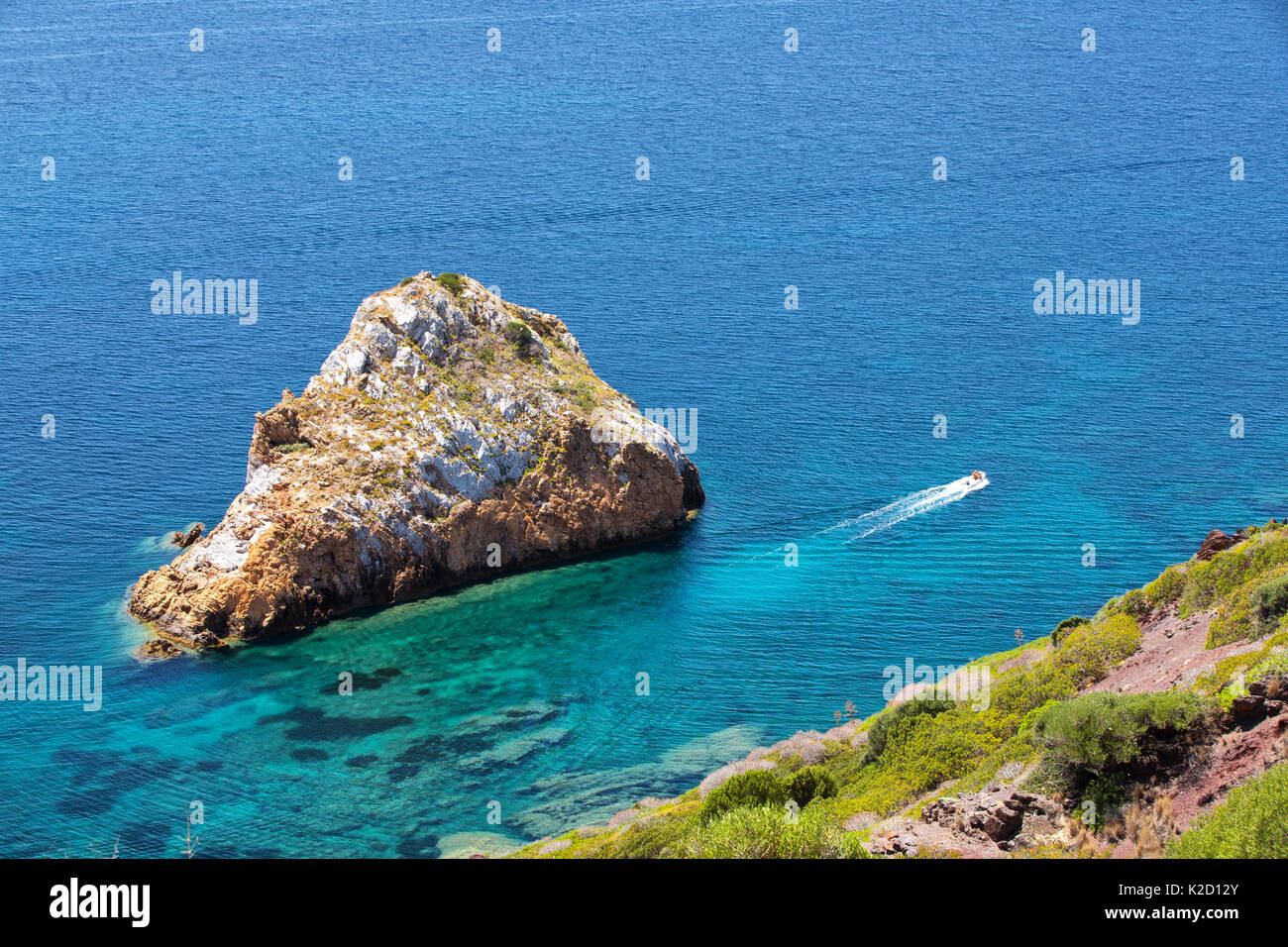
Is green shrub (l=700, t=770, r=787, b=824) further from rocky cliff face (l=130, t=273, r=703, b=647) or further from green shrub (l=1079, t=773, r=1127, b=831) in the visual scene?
rocky cliff face (l=130, t=273, r=703, b=647)

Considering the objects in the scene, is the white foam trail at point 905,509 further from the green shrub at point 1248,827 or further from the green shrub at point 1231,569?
the green shrub at point 1248,827

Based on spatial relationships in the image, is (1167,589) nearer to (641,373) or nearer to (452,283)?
(452,283)

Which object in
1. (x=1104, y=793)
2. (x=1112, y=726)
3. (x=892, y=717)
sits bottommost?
(x=892, y=717)

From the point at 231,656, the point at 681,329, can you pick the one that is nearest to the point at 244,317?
the point at 681,329

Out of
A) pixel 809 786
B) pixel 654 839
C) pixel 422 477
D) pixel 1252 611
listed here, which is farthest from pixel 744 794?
pixel 422 477

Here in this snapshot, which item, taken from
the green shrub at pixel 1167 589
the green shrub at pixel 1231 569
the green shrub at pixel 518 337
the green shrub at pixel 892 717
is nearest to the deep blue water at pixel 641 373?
the green shrub at pixel 892 717

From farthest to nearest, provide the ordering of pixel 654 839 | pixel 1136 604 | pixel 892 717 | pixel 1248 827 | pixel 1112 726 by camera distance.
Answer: pixel 1136 604 → pixel 892 717 → pixel 654 839 → pixel 1112 726 → pixel 1248 827

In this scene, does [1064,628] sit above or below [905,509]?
below

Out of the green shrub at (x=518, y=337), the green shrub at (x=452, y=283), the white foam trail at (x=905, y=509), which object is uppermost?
the green shrub at (x=452, y=283)
